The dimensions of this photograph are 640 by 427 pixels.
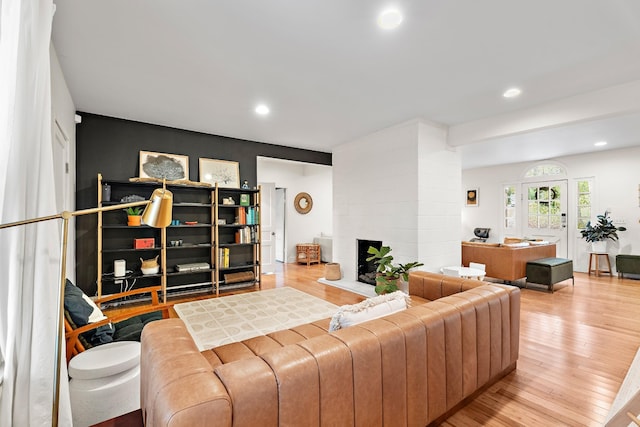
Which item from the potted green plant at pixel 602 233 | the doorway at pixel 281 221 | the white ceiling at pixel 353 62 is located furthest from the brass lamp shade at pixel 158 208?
the potted green plant at pixel 602 233

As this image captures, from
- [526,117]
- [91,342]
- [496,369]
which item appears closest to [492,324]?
[496,369]

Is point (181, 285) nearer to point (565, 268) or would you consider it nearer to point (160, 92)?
point (160, 92)

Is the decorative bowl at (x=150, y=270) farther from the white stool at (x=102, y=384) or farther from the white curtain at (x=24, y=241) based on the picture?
the white curtain at (x=24, y=241)

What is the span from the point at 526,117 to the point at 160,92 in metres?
4.46

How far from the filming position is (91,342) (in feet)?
6.57

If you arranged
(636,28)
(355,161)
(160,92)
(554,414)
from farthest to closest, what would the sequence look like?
(355,161) → (160,92) → (636,28) → (554,414)

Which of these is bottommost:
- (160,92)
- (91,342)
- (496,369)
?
(496,369)

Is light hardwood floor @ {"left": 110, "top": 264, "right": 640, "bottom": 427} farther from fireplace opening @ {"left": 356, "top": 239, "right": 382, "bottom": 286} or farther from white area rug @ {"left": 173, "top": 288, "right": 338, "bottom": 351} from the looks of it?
fireplace opening @ {"left": 356, "top": 239, "right": 382, "bottom": 286}

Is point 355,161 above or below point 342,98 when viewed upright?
below

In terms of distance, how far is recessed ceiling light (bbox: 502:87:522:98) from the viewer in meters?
3.23

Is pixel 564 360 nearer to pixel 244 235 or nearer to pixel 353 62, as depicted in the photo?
pixel 353 62

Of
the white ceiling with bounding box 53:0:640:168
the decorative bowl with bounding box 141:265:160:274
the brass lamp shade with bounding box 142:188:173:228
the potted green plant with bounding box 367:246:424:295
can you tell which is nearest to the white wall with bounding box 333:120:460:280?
the potted green plant with bounding box 367:246:424:295

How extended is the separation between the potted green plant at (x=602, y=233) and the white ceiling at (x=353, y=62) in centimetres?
239

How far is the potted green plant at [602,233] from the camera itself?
5796 mm
